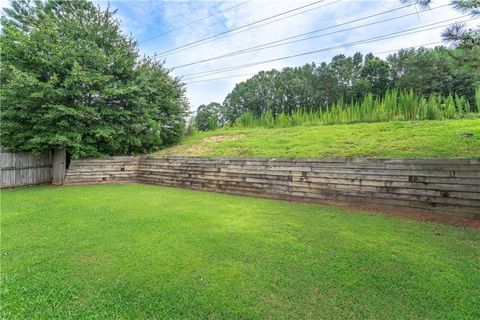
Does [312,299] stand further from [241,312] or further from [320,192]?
[320,192]

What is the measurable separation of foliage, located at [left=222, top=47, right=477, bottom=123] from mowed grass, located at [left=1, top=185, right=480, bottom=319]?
56.6ft

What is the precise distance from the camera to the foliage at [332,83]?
819 inches

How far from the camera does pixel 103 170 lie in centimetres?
739

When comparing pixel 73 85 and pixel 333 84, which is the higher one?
pixel 333 84

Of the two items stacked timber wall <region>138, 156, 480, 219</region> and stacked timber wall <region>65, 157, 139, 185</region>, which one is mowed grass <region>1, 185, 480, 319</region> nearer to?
stacked timber wall <region>138, 156, 480, 219</region>

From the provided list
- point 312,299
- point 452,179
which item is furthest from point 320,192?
point 312,299

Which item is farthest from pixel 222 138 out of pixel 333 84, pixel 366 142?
pixel 333 84

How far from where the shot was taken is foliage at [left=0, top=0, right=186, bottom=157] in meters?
6.59

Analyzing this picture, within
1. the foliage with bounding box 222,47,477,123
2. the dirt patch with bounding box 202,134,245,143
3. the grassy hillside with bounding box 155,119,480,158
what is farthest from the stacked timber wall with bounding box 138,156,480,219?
the foliage with bounding box 222,47,477,123

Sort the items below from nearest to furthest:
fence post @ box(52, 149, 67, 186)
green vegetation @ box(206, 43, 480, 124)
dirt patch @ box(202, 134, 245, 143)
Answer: fence post @ box(52, 149, 67, 186), dirt patch @ box(202, 134, 245, 143), green vegetation @ box(206, 43, 480, 124)

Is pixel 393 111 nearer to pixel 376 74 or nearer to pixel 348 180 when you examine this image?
pixel 348 180

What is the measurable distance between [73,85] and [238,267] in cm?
711

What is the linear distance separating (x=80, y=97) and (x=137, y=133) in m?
1.84

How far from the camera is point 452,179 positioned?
320 centimetres
